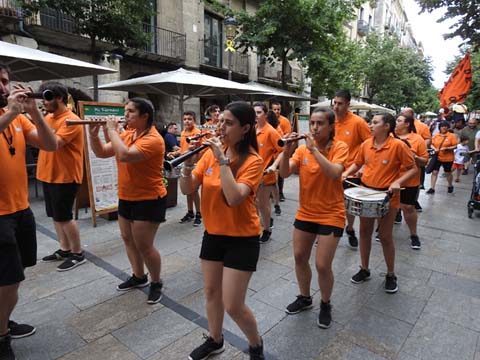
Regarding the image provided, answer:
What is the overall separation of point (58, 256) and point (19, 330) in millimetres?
1617

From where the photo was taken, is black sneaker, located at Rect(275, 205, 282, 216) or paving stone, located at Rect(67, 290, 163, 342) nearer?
paving stone, located at Rect(67, 290, 163, 342)

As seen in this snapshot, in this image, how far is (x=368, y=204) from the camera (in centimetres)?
331

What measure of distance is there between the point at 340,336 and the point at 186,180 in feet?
6.25

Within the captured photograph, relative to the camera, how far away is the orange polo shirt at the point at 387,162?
365cm

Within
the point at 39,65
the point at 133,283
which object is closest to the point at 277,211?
the point at 133,283

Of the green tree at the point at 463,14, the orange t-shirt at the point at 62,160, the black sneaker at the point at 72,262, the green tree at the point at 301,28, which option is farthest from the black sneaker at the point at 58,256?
the green tree at the point at 463,14

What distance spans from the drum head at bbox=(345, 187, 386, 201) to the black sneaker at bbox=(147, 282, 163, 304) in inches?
85.5

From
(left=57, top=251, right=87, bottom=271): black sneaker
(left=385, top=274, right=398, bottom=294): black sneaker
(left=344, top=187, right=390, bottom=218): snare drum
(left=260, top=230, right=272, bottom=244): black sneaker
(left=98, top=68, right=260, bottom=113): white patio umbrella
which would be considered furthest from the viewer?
(left=98, top=68, right=260, bottom=113): white patio umbrella

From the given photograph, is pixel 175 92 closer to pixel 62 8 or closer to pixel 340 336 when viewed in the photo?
pixel 62 8

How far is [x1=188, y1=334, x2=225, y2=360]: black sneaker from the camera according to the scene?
255 cm

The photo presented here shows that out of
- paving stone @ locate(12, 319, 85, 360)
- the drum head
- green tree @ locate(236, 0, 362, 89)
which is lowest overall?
paving stone @ locate(12, 319, 85, 360)

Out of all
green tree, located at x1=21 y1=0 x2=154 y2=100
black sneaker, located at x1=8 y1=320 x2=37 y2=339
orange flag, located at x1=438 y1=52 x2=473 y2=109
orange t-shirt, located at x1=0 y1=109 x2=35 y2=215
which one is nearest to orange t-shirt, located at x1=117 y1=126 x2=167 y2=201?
orange t-shirt, located at x1=0 y1=109 x2=35 y2=215

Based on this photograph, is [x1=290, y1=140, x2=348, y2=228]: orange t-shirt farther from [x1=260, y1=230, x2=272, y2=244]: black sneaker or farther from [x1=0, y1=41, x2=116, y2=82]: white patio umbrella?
[x1=0, y1=41, x2=116, y2=82]: white patio umbrella

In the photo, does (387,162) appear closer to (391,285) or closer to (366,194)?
(366,194)
